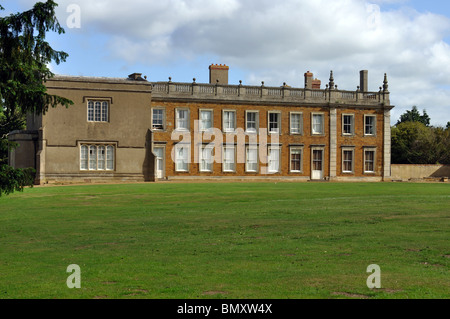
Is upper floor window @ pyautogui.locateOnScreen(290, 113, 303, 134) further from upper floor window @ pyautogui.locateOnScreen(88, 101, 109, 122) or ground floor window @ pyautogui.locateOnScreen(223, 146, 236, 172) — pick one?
upper floor window @ pyautogui.locateOnScreen(88, 101, 109, 122)

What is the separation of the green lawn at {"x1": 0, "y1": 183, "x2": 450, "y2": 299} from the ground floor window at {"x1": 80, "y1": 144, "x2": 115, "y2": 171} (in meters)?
23.8

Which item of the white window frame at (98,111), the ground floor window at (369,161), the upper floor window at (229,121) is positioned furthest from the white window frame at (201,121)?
the ground floor window at (369,161)

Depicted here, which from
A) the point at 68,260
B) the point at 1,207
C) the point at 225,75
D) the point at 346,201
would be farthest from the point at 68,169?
the point at 68,260

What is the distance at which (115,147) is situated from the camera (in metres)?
51.3

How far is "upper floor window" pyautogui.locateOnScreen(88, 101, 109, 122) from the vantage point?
50.7m

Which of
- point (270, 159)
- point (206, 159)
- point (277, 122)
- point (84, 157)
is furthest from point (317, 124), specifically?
point (84, 157)

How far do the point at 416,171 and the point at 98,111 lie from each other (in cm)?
3203

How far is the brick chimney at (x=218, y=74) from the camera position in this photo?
56.9 m

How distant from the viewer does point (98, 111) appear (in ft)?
167

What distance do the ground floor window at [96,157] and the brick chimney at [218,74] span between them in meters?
11.8

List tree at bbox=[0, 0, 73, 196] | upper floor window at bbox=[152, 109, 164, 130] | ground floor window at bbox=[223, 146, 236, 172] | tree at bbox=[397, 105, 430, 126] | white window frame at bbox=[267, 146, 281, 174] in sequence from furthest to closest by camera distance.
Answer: tree at bbox=[397, 105, 430, 126]
white window frame at bbox=[267, 146, 281, 174]
ground floor window at bbox=[223, 146, 236, 172]
upper floor window at bbox=[152, 109, 164, 130]
tree at bbox=[0, 0, 73, 196]

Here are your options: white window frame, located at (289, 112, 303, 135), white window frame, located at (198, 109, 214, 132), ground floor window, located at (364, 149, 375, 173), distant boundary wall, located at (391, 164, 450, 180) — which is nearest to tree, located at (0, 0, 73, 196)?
white window frame, located at (198, 109, 214, 132)

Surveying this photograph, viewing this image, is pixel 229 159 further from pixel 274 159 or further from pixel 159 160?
pixel 159 160

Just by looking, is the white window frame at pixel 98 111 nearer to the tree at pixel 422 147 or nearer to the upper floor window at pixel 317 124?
the upper floor window at pixel 317 124
